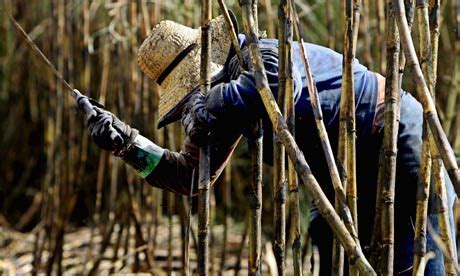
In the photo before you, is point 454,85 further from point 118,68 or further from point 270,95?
point 270,95

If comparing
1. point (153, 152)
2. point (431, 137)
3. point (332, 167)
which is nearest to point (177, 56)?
point (153, 152)

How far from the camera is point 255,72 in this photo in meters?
1.62

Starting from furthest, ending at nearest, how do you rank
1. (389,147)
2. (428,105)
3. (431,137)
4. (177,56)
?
(177,56) → (389,147) → (431,137) → (428,105)

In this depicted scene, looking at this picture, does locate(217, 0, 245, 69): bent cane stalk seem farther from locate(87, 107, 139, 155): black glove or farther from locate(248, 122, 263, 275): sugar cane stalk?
locate(87, 107, 139, 155): black glove

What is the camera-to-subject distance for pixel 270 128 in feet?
6.55

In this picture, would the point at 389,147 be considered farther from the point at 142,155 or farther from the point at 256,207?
the point at 142,155

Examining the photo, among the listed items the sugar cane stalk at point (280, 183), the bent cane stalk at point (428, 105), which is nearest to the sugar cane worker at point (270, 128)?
the sugar cane stalk at point (280, 183)

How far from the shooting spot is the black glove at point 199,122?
69.7 inches

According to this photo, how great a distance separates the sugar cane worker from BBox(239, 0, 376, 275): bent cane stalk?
22 cm

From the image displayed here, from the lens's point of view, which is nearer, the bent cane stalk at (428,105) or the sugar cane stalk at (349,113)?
the bent cane stalk at (428,105)

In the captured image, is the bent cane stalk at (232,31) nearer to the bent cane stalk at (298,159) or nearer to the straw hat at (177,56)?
the bent cane stalk at (298,159)

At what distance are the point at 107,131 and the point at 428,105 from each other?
28.1 inches

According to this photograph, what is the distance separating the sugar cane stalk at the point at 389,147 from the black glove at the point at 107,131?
522 millimetres

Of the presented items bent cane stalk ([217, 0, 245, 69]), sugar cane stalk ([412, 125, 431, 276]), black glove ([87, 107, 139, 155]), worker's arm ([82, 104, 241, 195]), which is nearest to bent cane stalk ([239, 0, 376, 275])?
bent cane stalk ([217, 0, 245, 69])
